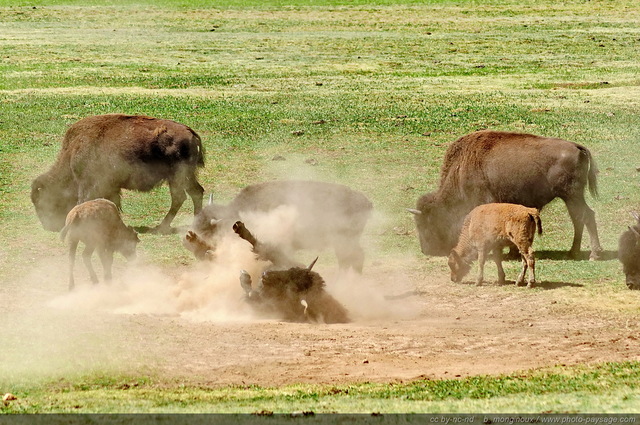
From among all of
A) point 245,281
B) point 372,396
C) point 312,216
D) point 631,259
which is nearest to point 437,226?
point 312,216

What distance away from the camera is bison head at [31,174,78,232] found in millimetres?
18281

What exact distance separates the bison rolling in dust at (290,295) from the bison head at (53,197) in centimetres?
632

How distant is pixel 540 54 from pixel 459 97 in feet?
39.5

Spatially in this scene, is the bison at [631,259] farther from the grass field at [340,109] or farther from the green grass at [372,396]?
the green grass at [372,396]

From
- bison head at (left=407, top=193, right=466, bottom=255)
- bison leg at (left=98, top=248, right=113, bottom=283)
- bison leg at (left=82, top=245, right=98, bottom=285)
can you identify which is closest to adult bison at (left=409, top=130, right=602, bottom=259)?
bison head at (left=407, top=193, right=466, bottom=255)

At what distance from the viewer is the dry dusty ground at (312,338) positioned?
1048cm

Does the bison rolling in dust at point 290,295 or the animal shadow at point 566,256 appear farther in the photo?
the animal shadow at point 566,256

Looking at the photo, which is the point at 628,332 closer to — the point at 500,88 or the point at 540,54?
the point at 500,88

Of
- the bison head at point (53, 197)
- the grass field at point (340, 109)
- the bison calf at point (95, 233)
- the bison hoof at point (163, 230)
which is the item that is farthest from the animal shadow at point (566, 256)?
the bison head at point (53, 197)

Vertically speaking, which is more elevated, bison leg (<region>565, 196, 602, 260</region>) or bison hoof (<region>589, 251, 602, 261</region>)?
bison leg (<region>565, 196, 602, 260</region>)

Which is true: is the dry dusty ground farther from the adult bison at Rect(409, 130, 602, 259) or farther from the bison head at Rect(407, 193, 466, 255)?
the adult bison at Rect(409, 130, 602, 259)

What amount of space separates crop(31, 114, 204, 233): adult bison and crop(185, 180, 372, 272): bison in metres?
3.76

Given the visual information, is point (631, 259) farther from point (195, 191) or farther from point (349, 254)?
point (195, 191)

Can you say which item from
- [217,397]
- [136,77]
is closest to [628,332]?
[217,397]
